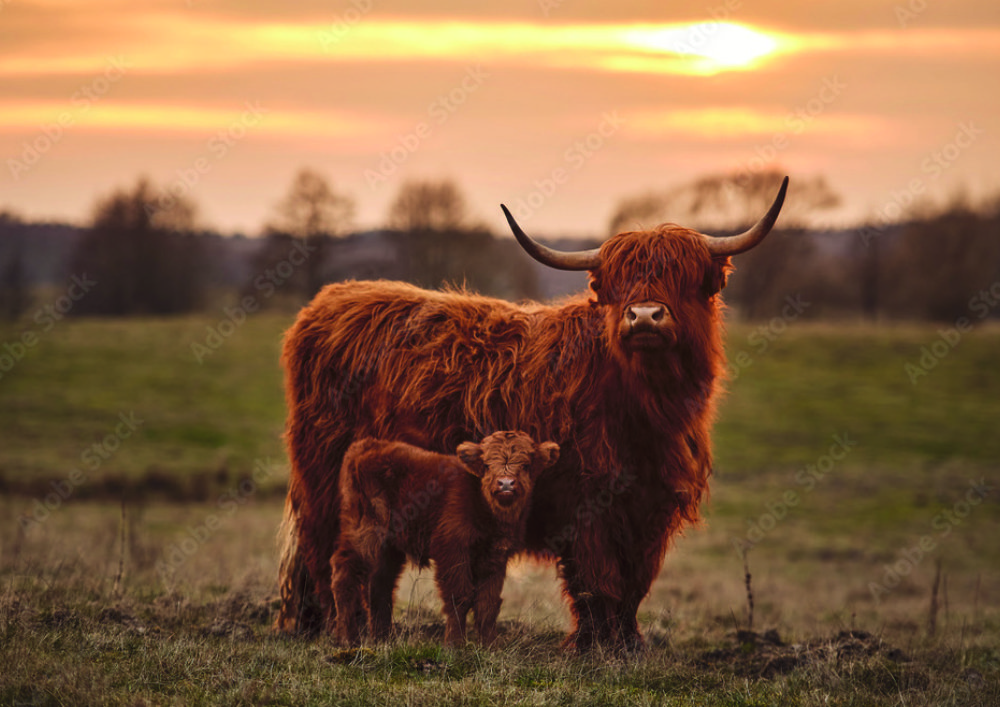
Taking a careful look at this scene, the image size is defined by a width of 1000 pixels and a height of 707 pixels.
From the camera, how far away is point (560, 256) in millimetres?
6375

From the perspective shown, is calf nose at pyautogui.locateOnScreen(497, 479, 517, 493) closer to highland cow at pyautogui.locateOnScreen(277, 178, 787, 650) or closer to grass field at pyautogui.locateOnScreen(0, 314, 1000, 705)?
highland cow at pyautogui.locateOnScreen(277, 178, 787, 650)

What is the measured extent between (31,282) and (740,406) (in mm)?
33270

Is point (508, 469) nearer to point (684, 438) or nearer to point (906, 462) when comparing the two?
point (684, 438)

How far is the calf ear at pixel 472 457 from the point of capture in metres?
5.64

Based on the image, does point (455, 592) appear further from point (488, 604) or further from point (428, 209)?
point (428, 209)

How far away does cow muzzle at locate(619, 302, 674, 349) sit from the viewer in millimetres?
5605

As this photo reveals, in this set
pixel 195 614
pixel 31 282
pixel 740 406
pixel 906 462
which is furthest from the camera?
pixel 31 282

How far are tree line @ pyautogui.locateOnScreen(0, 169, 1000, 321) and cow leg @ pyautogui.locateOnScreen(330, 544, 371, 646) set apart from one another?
2924 cm

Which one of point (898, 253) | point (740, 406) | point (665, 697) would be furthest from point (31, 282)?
point (665, 697)

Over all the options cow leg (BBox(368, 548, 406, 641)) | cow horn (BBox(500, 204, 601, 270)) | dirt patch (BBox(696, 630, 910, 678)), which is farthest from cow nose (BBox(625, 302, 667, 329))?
dirt patch (BBox(696, 630, 910, 678))

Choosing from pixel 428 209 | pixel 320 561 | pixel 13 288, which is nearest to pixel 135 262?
pixel 13 288

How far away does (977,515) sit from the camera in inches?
837

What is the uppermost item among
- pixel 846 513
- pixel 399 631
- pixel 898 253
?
pixel 898 253

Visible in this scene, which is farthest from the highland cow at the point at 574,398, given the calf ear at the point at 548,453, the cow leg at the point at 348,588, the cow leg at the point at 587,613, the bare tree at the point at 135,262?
the bare tree at the point at 135,262
